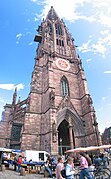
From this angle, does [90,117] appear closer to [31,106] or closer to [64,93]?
[64,93]

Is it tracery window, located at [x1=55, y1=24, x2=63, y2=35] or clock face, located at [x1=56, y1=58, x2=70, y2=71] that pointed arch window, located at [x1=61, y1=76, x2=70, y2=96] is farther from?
tracery window, located at [x1=55, y1=24, x2=63, y2=35]

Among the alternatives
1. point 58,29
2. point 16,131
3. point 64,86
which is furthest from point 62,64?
point 16,131

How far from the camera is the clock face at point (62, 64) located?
2674 cm

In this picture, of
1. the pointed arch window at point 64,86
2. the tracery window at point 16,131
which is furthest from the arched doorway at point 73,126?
the tracery window at point 16,131

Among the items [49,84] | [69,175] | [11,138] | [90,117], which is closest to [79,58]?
[49,84]

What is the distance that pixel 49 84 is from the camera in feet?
70.9

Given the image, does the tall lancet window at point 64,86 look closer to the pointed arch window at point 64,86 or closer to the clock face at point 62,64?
the pointed arch window at point 64,86

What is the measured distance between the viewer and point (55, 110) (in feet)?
61.7

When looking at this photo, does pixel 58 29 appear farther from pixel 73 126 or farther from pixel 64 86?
pixel 73 126

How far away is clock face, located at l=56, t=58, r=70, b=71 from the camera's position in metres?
26.7

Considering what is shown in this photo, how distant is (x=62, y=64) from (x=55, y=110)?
1168cm

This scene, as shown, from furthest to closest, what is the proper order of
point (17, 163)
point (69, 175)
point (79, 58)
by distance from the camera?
1. point (79, 58)
2. point (17, 163)
3. point (69, 175)

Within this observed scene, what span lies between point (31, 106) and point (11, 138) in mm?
8418

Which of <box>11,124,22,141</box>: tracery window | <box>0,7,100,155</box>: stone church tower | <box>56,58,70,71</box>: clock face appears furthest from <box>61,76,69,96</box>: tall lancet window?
<box>11,124,22,141</box>: tracery window
